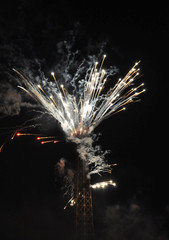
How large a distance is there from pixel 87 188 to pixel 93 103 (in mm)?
5297

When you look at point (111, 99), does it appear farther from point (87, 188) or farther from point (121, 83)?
point (87, 188)

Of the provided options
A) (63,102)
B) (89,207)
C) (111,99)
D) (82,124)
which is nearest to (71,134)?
(82,124)

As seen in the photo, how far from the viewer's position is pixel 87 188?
14.8 meters

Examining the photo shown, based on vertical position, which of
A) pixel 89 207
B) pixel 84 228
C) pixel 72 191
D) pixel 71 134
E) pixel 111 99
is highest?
pixel 111 99

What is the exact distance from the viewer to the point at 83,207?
14.4m

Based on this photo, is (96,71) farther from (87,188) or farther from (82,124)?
(87,188)

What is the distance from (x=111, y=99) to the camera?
16109 mm

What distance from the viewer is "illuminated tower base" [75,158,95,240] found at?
14.1 m

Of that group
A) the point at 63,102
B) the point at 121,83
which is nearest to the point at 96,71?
the point at 121,83

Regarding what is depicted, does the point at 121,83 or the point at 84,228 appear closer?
the point at 84,228

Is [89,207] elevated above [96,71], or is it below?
below

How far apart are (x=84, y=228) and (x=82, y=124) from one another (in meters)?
6.14

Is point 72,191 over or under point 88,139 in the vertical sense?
under

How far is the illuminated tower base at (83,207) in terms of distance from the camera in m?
14.1
